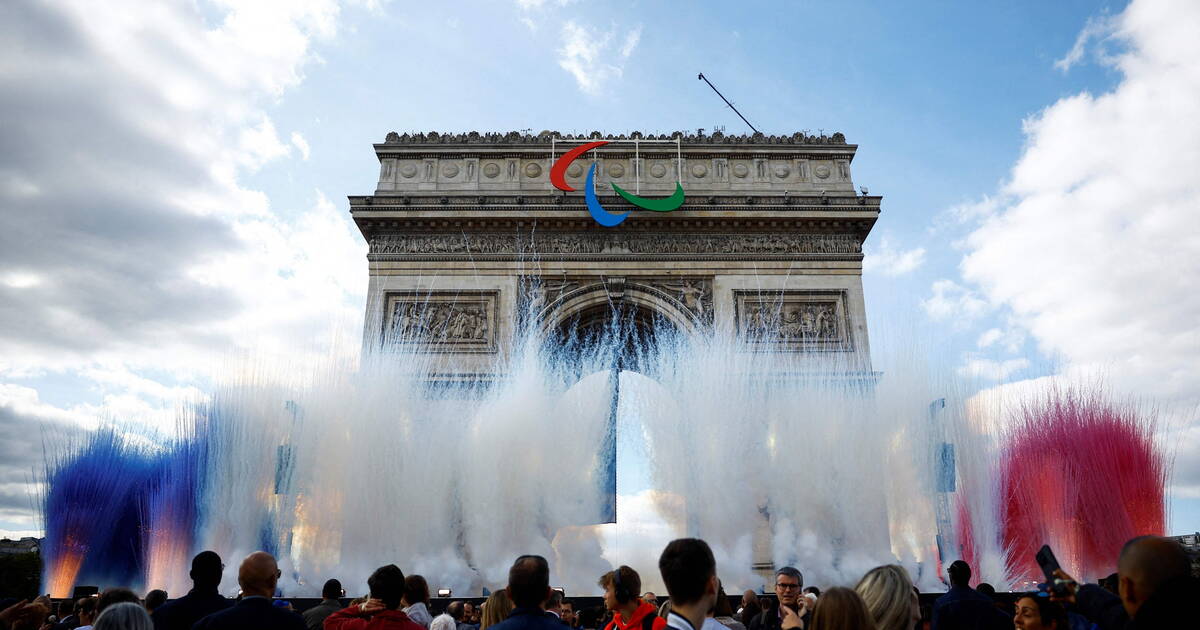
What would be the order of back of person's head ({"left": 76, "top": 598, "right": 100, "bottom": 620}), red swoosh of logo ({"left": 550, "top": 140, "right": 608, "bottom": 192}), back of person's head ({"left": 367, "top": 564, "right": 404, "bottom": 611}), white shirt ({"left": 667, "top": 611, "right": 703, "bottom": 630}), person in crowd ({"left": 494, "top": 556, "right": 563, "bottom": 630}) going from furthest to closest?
red swoosh of logo ({"left": 550, "top": 140, "right": 608, "bottom": 192})
back of person's head ({"left": 76, "top": 598, "right": 100, "bottom": 620})
back of person's head ({"left": 367, "top": 564, "right": 404, "bottom": 611})
person in crowd ({"left": 494, "top": 556, "right": 563, "bottom": 630})
white shirt ({"left": 667, "top": 611, "right": 703, "bottom": 630})

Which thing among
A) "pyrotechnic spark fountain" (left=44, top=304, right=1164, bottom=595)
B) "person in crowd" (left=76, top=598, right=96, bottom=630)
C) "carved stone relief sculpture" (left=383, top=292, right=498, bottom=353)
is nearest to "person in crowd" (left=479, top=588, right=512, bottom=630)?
"person in crowd" (left=76, top=598, right=96, bottom=630)

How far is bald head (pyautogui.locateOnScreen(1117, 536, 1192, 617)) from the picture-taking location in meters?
2.32

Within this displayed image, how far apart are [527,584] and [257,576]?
51.9 inches

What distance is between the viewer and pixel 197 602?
4.16m

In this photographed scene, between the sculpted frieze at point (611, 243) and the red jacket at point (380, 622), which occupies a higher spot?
the sculpted frieze at point (611, 243)

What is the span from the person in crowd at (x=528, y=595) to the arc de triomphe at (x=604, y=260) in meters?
17.9

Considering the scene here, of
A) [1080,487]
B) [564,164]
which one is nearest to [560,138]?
[564,164]

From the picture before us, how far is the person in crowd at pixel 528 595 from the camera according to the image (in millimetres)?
3184

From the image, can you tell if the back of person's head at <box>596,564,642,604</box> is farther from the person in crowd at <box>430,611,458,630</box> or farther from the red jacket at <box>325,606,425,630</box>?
the person in crowd at <box>430,611,458,630</box>

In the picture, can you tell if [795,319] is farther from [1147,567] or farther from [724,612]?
[1147,567]

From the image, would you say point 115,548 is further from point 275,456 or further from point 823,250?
point 823,250

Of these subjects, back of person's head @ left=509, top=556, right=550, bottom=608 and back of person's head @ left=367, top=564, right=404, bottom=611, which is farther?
back of person's head @ left=367, top=564, right=404, bottom=611

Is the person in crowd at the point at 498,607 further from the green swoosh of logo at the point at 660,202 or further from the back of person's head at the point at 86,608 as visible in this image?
the green swoosh of logo at the point at 660,202

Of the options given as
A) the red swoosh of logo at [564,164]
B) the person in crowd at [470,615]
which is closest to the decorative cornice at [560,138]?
the red swoosh of logo at [564,164]
